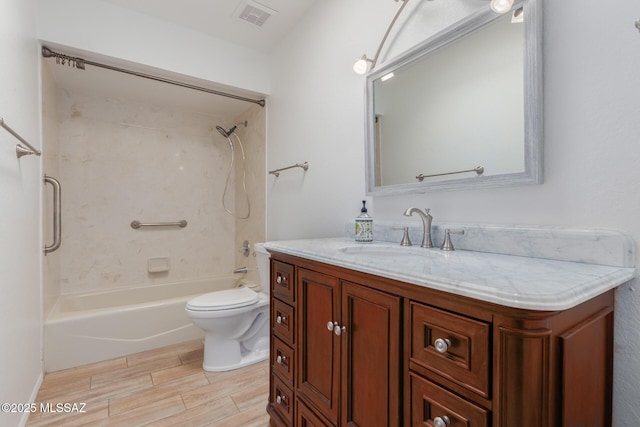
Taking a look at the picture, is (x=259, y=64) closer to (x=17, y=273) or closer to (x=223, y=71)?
(x=223, y=71)

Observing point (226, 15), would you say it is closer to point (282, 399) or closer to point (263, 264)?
point (263, 264)

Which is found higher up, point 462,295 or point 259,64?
point 259,64

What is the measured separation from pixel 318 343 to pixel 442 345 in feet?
1.76

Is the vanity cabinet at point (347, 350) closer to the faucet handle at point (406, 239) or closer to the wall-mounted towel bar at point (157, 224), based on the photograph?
the faucet handle at point (406, 239)

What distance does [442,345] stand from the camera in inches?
26.3

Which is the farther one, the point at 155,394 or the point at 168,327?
the point at 168,327

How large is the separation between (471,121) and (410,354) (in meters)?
0.92

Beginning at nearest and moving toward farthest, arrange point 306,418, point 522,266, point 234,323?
point 522,266, point 306,418, point 234,323

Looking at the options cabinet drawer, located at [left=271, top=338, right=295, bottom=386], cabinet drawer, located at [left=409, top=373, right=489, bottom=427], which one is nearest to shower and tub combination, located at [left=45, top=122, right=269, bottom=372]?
cabinet drawer, located at [left=271, top=338, right=295, bottom=386]

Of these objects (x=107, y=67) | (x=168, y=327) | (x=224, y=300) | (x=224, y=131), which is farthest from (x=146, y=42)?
(x=168, y=327)

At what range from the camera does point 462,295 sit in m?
0.62

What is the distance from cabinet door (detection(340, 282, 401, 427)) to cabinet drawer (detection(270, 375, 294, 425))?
0.37 m

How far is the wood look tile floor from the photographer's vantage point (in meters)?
1.50

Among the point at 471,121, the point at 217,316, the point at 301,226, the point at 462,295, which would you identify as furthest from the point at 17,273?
the point at 471,121
